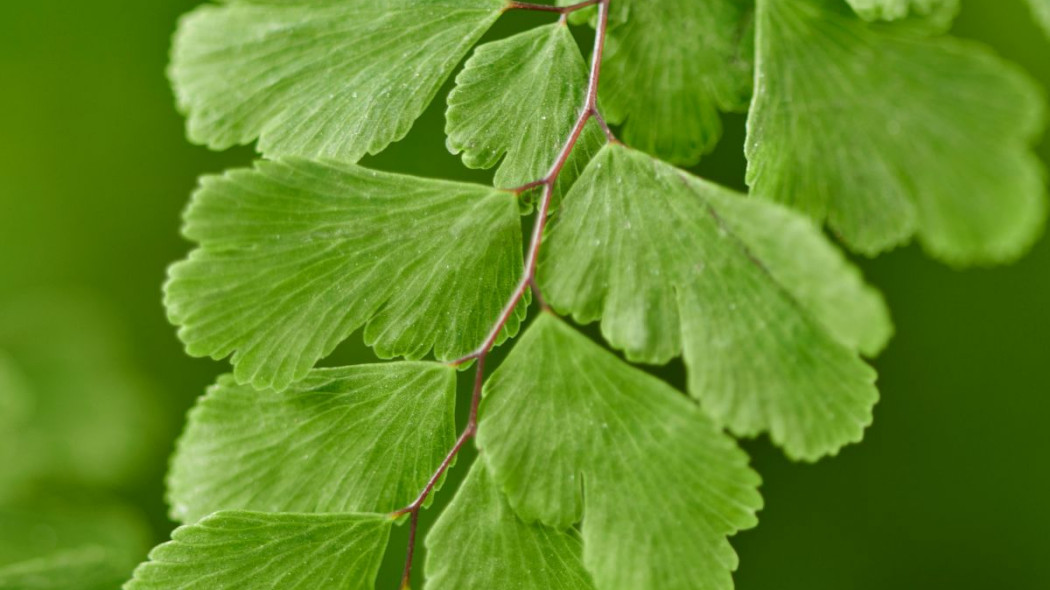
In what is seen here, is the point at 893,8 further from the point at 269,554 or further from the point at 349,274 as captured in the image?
the point at 269,554

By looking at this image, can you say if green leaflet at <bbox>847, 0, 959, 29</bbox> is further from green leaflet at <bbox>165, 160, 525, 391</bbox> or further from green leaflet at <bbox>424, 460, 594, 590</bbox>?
green leaflet at <bbox>424, 460, 594, 590</bbox>

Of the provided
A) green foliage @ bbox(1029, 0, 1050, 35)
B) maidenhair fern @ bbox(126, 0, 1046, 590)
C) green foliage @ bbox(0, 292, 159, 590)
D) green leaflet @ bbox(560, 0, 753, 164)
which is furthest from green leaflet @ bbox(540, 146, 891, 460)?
green foliage @ bbox(0, 292, 159, 590)

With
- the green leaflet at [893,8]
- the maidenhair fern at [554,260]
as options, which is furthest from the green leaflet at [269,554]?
the green leaflet at [893,8]

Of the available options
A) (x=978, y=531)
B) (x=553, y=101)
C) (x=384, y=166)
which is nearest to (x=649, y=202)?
(x=553, y=101)

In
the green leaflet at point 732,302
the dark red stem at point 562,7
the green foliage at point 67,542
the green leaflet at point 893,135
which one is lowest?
the green foliage at point 67,542

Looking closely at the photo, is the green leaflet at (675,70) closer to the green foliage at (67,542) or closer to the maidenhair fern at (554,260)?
the maidenhair fern at (554,260)

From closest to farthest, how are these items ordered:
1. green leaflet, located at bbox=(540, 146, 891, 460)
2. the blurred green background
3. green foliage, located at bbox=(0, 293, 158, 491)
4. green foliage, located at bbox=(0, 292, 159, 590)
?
green leaflet, located at bbox=(540, 146, 891, 460), the blurred green background, green foliage, located at bbox=(0, 292, 159, 590), green foliage, located at bbox=(0, 293, 158, 491)

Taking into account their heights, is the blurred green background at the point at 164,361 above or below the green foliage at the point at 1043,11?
below
